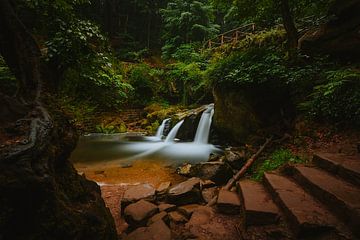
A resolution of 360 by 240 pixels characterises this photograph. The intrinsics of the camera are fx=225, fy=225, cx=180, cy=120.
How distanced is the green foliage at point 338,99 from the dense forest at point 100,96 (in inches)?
0.9

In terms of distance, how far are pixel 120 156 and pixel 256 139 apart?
515 cm

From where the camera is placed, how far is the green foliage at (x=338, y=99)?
16.7 feet

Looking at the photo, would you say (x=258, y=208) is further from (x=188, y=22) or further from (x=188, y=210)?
(x=188, y=22)

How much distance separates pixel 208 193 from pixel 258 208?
165 cm

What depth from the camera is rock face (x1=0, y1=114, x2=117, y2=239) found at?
165 centimetres

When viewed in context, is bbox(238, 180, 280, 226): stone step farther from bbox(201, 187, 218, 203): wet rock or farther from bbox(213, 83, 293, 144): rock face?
bbox(213, 83, 293, 144): rock face

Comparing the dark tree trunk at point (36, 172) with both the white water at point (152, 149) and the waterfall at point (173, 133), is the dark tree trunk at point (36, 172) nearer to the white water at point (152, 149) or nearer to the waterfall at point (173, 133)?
the white water at point (152, 149)

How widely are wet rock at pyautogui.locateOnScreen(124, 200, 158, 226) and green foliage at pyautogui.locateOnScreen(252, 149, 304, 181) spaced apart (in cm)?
232

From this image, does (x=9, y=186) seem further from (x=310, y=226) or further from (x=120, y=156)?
(x=120, y=156)

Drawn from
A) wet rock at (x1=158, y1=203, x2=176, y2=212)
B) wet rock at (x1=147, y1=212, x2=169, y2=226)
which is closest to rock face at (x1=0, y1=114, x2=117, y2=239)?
wet rock at (x1=147, y1=212, x2=169, y2=226)

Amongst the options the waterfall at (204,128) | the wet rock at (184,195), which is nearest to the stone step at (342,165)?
the wet rock at (184,195)

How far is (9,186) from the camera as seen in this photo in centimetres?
162

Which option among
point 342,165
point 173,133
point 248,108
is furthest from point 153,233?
point 173,133

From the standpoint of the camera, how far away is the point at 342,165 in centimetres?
354
